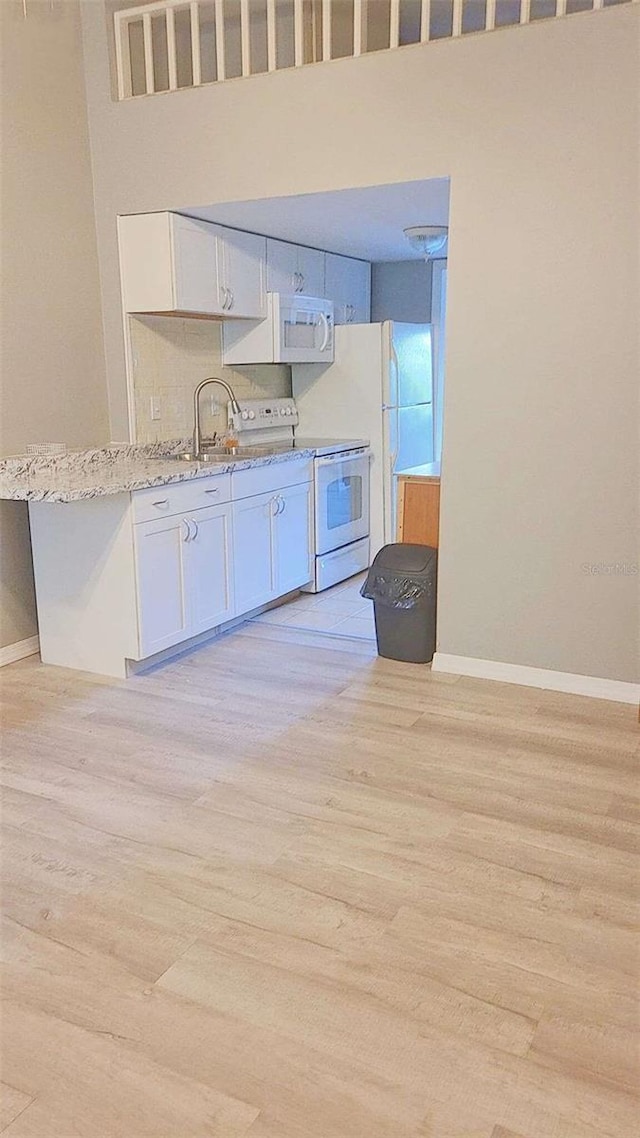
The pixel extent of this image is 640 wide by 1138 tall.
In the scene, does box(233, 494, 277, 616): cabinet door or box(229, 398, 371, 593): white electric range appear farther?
box(229, 398, 371, 593): white electric range

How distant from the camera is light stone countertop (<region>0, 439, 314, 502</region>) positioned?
135 inches

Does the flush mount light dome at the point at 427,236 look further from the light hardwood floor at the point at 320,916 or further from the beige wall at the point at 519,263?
the light hardwood floor at the point at 320,916

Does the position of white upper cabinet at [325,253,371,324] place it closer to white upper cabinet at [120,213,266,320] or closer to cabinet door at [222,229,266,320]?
cabinet door at [222,229,266,320]

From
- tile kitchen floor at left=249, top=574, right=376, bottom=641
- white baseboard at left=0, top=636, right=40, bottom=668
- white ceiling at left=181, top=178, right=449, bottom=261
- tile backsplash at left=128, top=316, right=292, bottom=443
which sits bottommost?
tile kitchen floor at left=249, top=574, right=376, bottom=641

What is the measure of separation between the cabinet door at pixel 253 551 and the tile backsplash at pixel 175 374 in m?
0.71

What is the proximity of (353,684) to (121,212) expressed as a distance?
2.56 m

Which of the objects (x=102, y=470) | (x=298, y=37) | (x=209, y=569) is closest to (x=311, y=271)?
(x=298, y=37)

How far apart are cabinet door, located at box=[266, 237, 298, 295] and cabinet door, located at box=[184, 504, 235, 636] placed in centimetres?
153

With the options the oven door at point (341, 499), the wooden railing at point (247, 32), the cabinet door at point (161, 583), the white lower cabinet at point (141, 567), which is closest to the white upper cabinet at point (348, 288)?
the oven door at point (341, 499)

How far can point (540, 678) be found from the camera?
12.2ft

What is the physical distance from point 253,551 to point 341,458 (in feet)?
3.43

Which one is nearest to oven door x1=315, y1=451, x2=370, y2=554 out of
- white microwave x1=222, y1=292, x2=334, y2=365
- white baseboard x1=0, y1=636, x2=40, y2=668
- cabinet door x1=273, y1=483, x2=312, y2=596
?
cabinet door x1=273, y1=483, x2=312, y2=596

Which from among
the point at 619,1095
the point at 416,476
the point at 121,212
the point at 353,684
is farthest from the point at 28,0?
the point at 619,1095

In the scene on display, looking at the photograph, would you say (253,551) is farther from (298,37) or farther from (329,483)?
(298,37)
